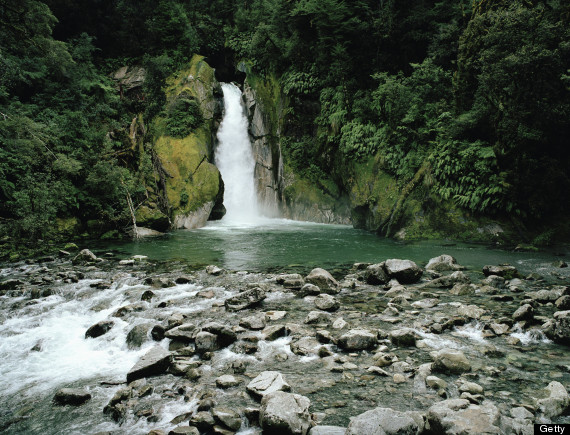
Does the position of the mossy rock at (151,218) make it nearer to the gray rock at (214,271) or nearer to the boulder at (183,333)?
the gray rock at (214,271)

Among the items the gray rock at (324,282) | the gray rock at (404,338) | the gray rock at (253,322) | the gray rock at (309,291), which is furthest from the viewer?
the gray rock at (324,282)

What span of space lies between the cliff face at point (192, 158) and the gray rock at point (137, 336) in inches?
475

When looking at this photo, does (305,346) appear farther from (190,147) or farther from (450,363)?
(190,147)

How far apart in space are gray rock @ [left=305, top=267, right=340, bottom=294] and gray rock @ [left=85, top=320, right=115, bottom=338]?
375 cm

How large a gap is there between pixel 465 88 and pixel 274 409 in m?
13.2

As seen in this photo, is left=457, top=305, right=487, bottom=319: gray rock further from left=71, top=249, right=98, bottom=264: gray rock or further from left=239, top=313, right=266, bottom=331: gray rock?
left=71, top=249, right=98, bottom=264: gray rock

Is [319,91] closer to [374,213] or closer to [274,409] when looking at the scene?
[374,213]

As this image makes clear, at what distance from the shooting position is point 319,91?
18.6 m

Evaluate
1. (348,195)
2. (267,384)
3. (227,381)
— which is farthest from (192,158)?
(267,384)

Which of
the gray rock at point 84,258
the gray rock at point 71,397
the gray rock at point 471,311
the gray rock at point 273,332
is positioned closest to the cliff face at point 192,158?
the gray rock at point 84,258

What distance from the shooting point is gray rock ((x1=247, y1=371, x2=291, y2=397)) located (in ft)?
10.2

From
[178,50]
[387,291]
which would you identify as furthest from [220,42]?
[387,291]

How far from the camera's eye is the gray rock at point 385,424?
2.40 metres

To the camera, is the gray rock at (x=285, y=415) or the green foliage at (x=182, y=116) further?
the green foliage at (x=182, y=116)
